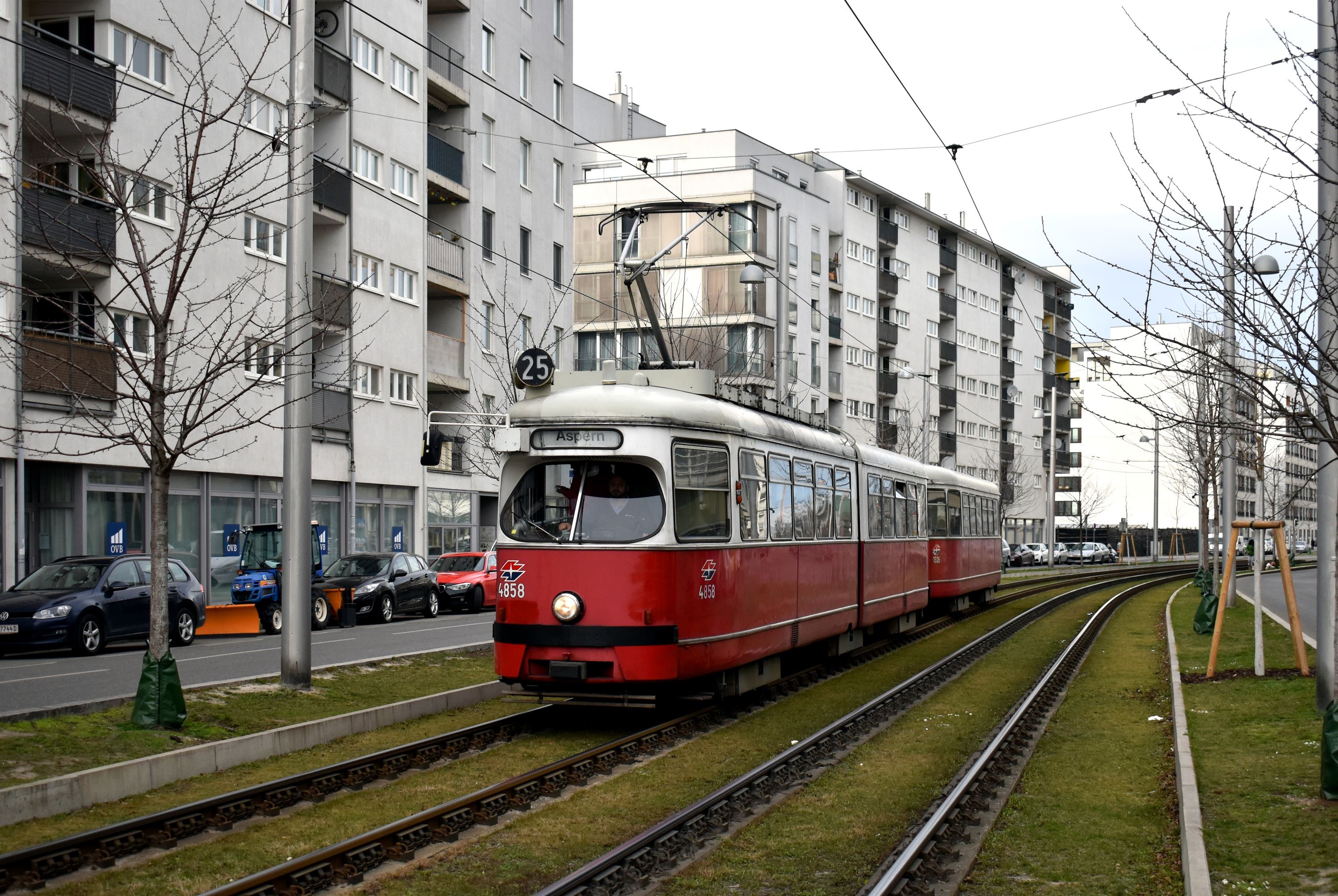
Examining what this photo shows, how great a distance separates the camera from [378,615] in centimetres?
3108

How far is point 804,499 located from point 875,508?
4.46 meters

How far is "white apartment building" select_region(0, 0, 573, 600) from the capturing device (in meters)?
26.0

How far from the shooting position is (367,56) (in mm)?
39969

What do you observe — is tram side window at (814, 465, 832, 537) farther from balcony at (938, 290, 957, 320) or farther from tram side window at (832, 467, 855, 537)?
balcony at (938, 290, 957, 320)

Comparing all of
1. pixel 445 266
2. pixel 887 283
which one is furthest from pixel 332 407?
pixel 887 283

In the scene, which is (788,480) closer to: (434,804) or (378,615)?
(434,804)

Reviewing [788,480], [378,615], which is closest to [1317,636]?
[788,480]

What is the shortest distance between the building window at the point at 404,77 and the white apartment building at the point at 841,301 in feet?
22.2

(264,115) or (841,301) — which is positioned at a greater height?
(841,301)

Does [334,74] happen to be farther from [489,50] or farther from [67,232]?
[67,232]

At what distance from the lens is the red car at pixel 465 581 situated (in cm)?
3584

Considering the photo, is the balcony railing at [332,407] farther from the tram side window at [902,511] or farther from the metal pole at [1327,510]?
the metal pole at [1327,510]

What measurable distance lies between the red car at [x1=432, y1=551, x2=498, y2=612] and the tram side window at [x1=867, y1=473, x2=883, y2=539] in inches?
606

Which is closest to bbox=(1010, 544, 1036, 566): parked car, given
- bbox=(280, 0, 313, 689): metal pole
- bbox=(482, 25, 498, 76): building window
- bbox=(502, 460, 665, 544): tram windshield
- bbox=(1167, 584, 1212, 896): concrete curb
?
bbox=(482, 25, 498, 76): building window
